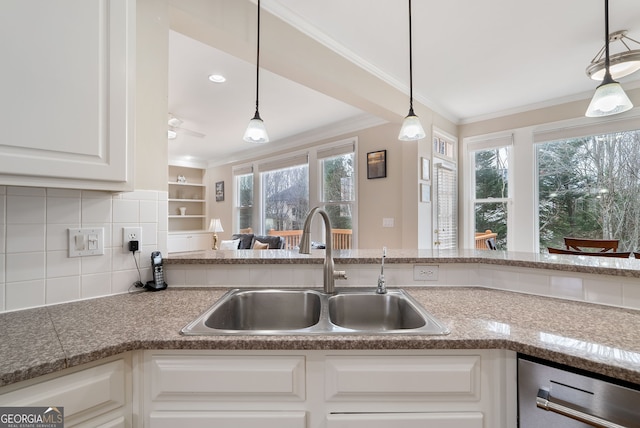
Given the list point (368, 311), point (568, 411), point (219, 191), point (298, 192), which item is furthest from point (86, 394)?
point (219, 191)

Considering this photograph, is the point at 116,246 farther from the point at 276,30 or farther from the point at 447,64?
the point at 447,64

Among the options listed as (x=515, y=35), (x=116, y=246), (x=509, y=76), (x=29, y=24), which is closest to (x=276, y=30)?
(x=29, y=24)

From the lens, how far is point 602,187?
9.71ft

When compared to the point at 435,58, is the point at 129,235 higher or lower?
lower

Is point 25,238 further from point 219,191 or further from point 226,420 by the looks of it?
point 219,191

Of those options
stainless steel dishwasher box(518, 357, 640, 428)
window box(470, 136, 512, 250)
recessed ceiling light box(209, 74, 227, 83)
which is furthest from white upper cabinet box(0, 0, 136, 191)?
window box(470, 136, 512, 250)

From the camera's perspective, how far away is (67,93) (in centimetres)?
90

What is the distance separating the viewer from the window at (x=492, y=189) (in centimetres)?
358

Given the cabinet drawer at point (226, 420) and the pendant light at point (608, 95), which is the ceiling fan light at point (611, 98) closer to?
the pendant light at point (608, 95)

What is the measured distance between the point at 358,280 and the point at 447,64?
2.28 m

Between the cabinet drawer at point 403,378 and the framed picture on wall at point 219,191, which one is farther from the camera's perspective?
the framed picture on wall at point 219,191

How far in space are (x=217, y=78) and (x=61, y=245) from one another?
2155 mm

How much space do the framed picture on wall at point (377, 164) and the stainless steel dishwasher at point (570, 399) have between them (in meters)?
3.06

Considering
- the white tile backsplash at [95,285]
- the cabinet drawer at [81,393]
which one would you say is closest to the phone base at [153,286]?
the white tile backsplash at [95,285]
